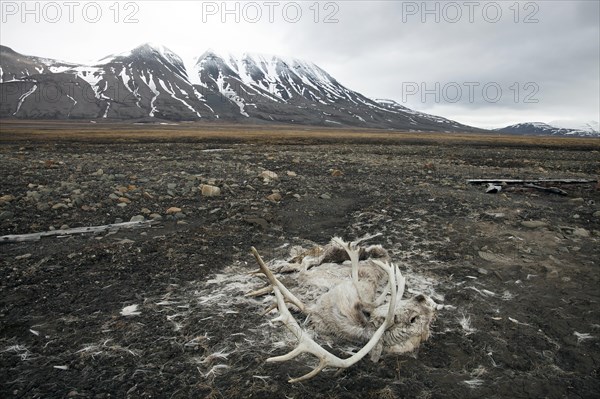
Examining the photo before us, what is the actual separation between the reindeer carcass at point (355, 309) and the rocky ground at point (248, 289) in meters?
0.23

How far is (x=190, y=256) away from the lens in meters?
5.83

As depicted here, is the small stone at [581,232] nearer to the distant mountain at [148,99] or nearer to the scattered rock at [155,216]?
the scattered rock at [155,216]

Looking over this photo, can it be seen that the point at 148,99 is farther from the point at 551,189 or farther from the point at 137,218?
the point at 551,189

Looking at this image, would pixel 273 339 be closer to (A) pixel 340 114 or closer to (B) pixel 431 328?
(B) pixel 431 328

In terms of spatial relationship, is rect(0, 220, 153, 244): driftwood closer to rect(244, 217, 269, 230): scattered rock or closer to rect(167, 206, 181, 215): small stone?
rect(167, 206, 181, 215): small stone

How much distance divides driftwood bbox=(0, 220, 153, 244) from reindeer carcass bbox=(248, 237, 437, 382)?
411cm

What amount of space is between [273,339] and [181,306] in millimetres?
1354

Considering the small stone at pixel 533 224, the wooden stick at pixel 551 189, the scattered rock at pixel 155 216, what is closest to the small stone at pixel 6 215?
the scattered rock at pixel 155 216

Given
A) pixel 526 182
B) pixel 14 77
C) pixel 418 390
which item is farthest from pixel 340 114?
pixel 418 390

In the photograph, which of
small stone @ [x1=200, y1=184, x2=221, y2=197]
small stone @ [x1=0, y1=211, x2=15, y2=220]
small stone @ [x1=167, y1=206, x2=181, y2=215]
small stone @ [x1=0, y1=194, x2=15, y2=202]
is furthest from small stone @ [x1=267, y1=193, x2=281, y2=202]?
small stone @ [x1=0, y1=194, x2=15, y2=202]

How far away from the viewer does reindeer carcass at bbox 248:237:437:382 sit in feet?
10.7

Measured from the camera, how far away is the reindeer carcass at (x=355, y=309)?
3.27 meters

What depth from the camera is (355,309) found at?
3.94 m

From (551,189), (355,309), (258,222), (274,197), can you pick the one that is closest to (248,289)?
(355,309)
